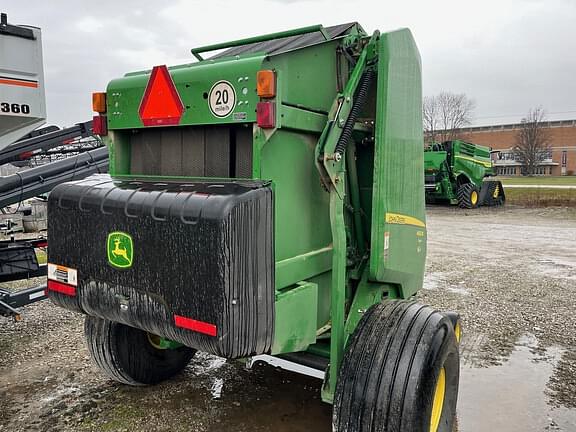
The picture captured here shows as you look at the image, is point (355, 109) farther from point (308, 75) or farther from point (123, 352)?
point (123, 352)

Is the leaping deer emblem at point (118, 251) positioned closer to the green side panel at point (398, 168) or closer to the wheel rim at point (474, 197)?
the green side panel at point (398, 168)

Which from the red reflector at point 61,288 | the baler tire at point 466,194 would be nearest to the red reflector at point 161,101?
the red reflector at point 61,288

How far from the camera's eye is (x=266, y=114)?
7.23ft

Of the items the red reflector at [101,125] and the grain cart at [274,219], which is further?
the red reflector at [101,125]

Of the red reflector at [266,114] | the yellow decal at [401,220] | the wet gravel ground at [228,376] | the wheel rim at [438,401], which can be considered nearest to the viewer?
the red reflector at [266,114]

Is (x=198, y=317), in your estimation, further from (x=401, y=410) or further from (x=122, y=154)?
(x=122, y=154)

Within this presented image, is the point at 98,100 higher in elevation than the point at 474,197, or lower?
higher

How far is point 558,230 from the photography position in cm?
1291

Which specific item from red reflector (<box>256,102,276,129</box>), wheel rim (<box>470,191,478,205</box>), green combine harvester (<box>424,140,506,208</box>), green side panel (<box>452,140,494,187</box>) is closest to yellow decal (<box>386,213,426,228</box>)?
red reflector (<box>256,102,276,129</box>)

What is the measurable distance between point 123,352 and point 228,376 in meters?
0.84

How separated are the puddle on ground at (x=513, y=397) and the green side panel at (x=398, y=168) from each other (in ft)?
3.13

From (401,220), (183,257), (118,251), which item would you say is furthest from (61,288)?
(401,220)

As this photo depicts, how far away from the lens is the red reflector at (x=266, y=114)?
7.23 ft

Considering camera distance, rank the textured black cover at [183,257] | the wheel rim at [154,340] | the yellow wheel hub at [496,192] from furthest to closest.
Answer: the yellow wheel hub at [496,192], the wheel rim at [154,340], the textured black cover at [183,257]
